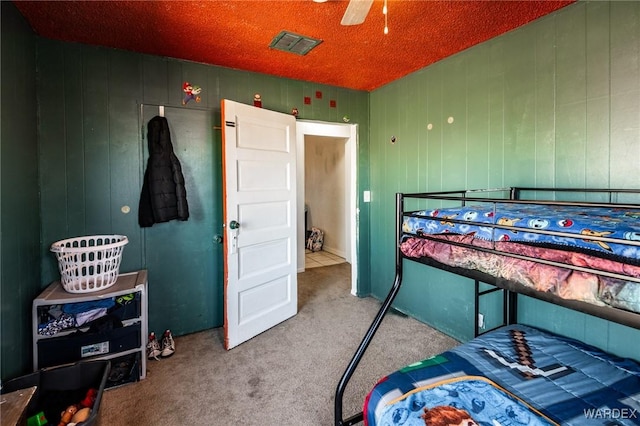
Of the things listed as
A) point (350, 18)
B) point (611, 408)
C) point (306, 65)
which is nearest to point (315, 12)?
point (350, 18)

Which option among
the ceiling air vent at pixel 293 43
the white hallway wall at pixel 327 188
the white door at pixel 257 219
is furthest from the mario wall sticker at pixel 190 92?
the white hallway wall at pixel 327 188

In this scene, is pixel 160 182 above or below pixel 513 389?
above

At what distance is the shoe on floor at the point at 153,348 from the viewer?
7.70ft

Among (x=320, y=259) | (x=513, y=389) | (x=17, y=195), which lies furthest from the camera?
(x=320, y=259)

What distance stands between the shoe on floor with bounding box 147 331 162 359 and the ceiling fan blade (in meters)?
2.53

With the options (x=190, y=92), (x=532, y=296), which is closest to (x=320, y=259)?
(x=190, y=92)

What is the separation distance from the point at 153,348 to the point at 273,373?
0.96 m

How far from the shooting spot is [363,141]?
3.52 metres

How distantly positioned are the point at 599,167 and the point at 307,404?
215 cm

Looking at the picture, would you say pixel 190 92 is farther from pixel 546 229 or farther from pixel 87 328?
pixel 546 229

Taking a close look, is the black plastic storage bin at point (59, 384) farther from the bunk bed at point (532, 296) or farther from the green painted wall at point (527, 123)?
the green painted wall at point (527, 123)

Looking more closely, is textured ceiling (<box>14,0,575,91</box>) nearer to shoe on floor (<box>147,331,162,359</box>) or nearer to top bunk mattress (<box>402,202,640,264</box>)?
top bunk mattress (<box>402,202,640,264</box>)

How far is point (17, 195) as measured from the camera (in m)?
1.81

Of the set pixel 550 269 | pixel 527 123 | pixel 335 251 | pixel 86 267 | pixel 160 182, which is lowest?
pixel 335 251
